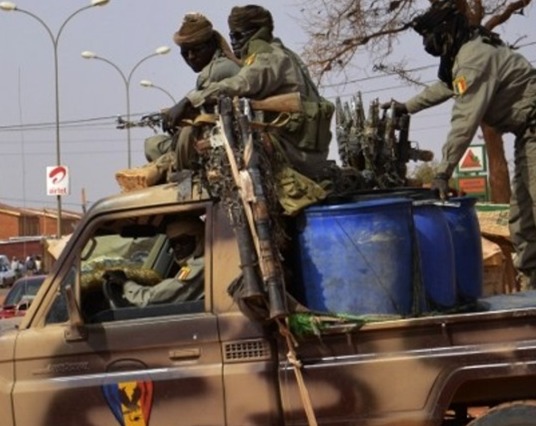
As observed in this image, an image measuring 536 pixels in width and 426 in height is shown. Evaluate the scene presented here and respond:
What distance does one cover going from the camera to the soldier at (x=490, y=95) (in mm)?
5699

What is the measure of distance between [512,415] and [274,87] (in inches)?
76.8

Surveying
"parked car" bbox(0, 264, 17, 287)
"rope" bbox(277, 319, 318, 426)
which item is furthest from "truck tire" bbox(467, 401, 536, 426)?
"parked car" bbox(0, 264, 17, 287)

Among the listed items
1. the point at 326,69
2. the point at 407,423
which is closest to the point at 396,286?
the point at 407,423

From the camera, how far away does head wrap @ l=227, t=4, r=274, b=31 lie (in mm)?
5664

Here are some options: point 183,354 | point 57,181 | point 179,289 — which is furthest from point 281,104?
point 57,181

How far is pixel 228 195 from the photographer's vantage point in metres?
4.69

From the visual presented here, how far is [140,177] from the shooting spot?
19.2ft

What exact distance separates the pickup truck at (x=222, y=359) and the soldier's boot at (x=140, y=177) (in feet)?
1.48

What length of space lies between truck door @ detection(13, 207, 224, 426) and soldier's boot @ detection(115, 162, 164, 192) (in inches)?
19.0

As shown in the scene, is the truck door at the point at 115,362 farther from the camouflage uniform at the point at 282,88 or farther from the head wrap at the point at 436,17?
the head wrap at the point at 436,17

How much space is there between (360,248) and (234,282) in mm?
580

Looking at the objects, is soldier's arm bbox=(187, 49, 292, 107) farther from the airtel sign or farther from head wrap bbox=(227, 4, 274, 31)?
the airtel sign

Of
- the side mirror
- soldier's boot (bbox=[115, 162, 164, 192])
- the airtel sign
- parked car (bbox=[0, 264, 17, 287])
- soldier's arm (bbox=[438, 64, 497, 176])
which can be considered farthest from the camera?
parked car (bbox=[0, 264, 17, 287])

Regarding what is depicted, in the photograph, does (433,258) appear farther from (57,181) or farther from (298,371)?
(57,181)
